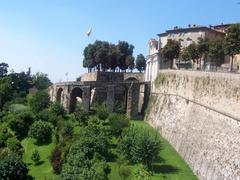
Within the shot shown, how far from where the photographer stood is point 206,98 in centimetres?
5038

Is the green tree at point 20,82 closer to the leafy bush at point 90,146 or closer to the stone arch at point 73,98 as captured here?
the stone arch at point 73,98

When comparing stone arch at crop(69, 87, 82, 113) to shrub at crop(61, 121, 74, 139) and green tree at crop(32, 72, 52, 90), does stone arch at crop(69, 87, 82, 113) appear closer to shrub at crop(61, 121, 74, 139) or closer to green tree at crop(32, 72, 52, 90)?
shrub at crop(61, 121, 74, 139)

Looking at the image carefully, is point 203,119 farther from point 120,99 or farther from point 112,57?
point 112,57

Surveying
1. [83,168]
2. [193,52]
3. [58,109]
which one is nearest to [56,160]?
[83,168]

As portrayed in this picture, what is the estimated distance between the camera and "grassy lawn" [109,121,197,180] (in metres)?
46.2

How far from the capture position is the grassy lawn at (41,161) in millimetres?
50438

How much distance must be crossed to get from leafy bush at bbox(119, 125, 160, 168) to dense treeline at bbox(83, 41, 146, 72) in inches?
1495

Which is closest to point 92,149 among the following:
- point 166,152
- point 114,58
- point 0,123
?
point 166,152

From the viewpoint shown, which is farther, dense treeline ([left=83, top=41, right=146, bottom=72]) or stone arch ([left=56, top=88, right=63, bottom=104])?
dense treeline ([left=83, top=41, right=146, bottom=72])

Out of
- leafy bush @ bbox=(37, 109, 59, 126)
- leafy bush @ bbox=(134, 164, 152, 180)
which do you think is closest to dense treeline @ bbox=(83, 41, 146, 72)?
leafy bush @ bbox=(37, 109, 59, 126)

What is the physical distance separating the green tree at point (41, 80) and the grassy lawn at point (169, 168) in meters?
54.7

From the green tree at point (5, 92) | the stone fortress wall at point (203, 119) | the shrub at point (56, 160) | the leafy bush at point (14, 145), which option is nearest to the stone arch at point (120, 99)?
the stone fortress wall at point (203, 119)

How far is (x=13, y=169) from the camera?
1876 inches

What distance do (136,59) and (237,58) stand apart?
83.2 ft
